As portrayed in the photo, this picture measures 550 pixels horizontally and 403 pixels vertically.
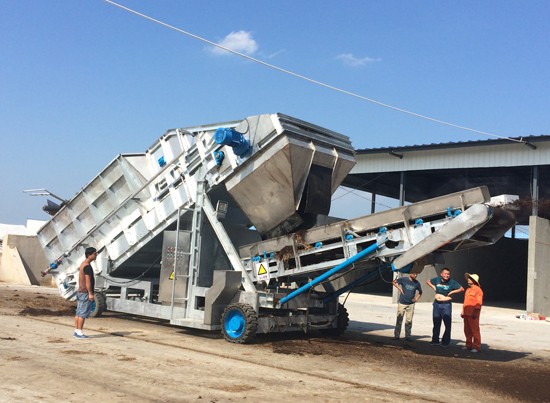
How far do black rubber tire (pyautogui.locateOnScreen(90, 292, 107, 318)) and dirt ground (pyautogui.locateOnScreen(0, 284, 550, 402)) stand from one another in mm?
1013

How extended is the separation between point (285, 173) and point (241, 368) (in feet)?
10.7

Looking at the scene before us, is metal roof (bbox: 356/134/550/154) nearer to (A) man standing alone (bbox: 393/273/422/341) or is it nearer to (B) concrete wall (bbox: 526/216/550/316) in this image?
(B) concrete wall (bbox: 526/216/550/316)

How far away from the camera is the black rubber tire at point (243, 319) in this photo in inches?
351

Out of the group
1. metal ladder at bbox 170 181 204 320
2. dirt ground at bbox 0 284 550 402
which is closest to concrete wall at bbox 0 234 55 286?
dirt ground at bbox 0 284 550 402

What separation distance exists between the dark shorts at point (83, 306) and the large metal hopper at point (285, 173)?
303cm

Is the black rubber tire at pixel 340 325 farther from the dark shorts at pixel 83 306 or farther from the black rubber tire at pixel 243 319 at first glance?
the dark shorts at pixel 83 306

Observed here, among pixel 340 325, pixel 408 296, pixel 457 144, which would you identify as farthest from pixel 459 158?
pixel 340 325

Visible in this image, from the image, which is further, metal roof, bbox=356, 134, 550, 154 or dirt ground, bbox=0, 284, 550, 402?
metal roof, bbox=356, 134, 550, 154

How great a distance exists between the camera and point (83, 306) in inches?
363

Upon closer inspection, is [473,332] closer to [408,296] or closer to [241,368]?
[408,296]

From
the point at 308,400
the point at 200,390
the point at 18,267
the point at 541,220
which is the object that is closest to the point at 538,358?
the point at 308,400

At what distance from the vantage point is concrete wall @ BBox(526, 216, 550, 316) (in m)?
20.3

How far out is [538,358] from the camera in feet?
32.3

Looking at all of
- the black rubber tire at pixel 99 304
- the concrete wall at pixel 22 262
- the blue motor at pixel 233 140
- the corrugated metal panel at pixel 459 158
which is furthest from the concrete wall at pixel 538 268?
the concrete wall at pixel 22 262
